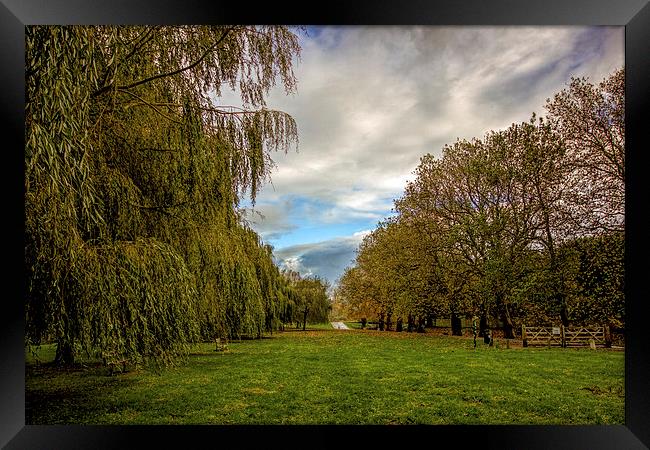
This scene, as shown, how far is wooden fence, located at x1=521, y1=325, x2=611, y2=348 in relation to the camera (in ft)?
18.0

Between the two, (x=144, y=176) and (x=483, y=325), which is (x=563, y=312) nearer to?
(x=483, y=325)

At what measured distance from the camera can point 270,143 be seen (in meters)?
3.84

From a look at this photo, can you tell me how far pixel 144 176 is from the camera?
3.37 m

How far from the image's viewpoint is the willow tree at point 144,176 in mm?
2414

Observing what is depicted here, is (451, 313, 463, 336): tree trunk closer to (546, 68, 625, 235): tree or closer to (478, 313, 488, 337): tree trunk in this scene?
(478, 313, 488, 337): tree trunk

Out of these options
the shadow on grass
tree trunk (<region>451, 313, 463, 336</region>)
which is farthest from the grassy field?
Answer: tree trunk (<region>451, 313, 463, 336</region>)

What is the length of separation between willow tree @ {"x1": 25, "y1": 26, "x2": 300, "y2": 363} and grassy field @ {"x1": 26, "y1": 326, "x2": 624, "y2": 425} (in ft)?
2.47

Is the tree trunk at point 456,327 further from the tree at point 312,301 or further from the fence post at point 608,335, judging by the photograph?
the fence post at point 608,335

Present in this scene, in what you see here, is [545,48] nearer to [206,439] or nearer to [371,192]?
[371,192]
